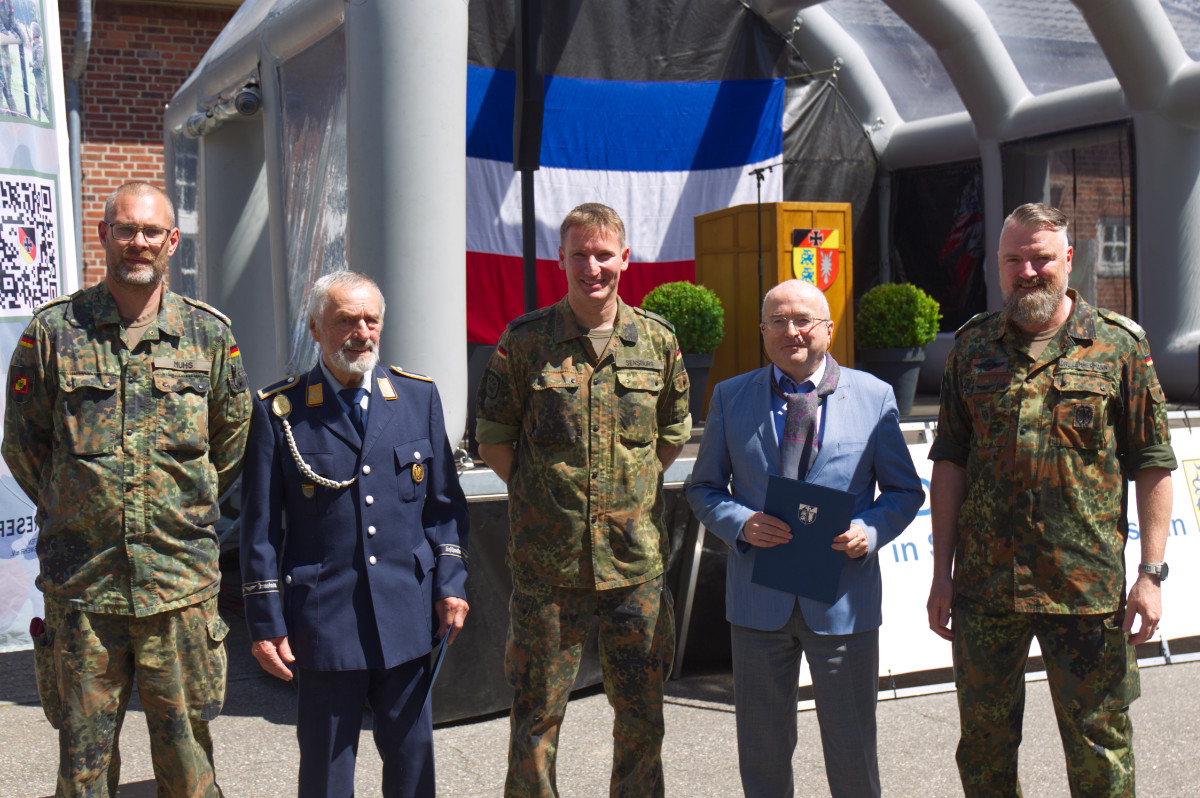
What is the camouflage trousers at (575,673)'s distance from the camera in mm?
2984

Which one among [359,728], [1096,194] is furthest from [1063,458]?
[1096,194]

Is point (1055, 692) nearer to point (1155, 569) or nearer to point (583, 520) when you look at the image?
point (1155, 569)

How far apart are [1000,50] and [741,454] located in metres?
8.63

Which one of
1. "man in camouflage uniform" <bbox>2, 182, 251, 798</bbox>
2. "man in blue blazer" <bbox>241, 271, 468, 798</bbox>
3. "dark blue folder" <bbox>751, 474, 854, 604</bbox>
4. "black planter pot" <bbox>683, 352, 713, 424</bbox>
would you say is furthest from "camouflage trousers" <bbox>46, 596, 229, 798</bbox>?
"black planter pot" <bbox>683, 352, 713, 424</bbox>

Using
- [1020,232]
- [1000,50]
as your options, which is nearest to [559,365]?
[1020,232]

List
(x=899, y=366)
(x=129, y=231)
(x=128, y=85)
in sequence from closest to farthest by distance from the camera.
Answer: (x=129, y=231), (x=899, y=366), (x=128, y=85)

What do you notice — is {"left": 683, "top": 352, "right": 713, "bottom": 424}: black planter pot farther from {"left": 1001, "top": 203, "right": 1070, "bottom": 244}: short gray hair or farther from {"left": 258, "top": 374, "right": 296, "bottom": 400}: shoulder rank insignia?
{"left": 258, "top": 374, "right": 296, "bottom": 400}: shoulder rank insignia

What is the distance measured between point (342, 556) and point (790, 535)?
3.73 ft

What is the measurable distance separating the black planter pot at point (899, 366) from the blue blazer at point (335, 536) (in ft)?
23.8

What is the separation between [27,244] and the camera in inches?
166

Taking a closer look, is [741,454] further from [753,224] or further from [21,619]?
[753,224]

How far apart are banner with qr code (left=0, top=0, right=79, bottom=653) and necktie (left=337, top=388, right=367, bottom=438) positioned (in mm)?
1954

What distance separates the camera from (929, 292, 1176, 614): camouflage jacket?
110 inches

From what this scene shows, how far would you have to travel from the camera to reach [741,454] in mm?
3018
